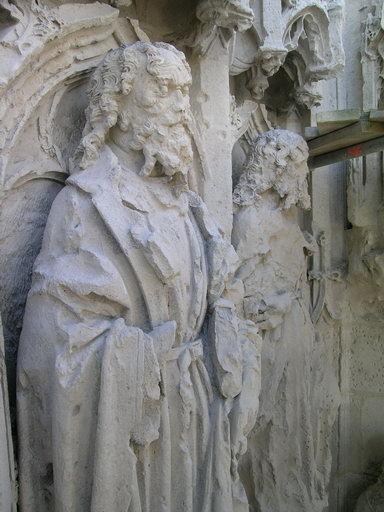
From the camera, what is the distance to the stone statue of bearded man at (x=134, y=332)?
8.43ft

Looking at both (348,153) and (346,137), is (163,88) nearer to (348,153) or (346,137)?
(346,137)

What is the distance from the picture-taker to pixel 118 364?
8.46ft

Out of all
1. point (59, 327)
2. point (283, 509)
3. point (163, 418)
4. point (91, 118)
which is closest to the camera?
point (59, 327)

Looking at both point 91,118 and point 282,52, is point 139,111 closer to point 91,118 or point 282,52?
point 91,118

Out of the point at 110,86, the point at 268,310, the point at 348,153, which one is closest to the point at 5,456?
the point at 110,86

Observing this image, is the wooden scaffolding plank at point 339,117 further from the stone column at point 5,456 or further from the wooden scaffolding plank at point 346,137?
the stone column at point 5,456

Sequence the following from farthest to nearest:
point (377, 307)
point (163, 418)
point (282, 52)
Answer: point (377, 307) → point (282, 52) → point (163, 418)

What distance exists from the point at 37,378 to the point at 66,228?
24.1 inches

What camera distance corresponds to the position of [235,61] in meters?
4.09

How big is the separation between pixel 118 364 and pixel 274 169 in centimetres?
203

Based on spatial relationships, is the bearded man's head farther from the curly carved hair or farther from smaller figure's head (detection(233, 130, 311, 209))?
smaller figure's head (detection(233, 130, 311, 209))

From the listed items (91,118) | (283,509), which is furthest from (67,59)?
(283,509)

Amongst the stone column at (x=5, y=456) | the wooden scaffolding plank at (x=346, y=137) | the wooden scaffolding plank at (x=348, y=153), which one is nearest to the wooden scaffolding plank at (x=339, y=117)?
the wooden scaffolding plank at (x=346, y=137)

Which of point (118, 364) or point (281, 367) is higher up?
point (118, 364)
